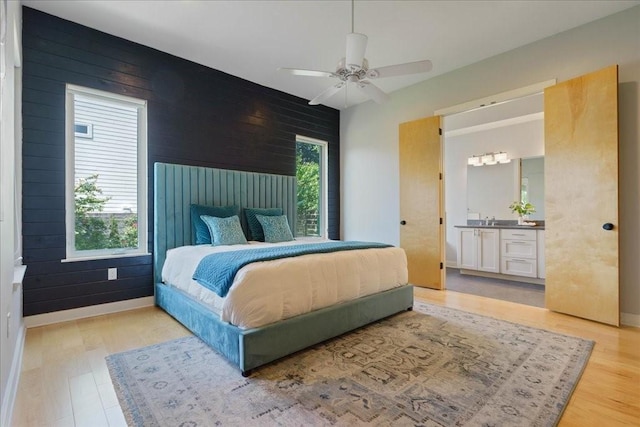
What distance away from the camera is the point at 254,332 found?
6.57 feet

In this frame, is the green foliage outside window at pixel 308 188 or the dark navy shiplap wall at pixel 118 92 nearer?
the dark navy shiplap wall at pixel 118 92

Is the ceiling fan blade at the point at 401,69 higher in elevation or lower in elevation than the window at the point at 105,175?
higher

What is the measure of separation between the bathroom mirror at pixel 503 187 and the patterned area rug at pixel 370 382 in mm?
3395

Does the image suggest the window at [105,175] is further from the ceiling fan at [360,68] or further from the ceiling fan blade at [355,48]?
the ceiling fan blade at [355,48]

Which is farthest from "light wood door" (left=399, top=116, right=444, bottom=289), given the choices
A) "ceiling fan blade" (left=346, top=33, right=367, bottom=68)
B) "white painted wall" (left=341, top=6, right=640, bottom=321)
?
"ceiling fan blade" (left=346, top=33, right=367, bottom=68)

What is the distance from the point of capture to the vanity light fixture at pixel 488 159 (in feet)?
18.2

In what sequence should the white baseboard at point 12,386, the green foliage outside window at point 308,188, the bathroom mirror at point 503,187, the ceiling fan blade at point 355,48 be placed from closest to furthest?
the white baseboard at point 12,386
the ceiling fan blade at point 355,48
the bathroom mirror at point 503,187
the green foliage outside window at point 308,188

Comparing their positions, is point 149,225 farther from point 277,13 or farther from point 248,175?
point 277,13

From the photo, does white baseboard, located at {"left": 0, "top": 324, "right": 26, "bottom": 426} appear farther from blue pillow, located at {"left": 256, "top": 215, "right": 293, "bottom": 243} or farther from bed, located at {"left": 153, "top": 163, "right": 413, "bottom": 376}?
blue pillow, located at {"left": 256, "top": 215, "right": 293, "bottom": 243}

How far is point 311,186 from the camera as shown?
564 cm

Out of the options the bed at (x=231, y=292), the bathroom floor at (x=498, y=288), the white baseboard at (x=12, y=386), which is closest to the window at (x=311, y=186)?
the bed at (x=231, y=292)

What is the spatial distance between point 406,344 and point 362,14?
3079 millimetres

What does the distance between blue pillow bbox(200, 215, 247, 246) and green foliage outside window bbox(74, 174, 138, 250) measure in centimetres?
86

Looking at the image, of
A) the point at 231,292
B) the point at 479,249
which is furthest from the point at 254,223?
the point at 479,249
